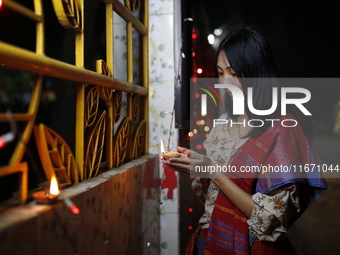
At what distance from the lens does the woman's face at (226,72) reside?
4.74ft

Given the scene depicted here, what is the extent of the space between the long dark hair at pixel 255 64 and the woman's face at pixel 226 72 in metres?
0.02

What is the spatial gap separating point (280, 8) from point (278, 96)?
2.56 meters

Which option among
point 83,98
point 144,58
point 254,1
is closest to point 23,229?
point 83,98

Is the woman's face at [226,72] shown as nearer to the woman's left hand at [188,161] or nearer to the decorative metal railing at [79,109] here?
the woman's left hand at [188,161]

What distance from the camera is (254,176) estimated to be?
4.54 feet

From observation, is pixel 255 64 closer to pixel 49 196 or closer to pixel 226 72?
pixel 226 72

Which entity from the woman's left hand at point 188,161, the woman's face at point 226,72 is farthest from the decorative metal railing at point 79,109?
the woman's face at point 226,72

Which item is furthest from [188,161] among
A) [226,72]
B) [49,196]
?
[49,196]

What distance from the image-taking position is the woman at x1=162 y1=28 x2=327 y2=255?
4.24ft

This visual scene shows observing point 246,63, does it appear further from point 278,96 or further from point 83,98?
point 83,98

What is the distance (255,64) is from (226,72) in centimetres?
13

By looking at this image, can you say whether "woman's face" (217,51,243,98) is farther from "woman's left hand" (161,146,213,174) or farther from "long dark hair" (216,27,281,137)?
"woman's left hand" (161,146,213,174)

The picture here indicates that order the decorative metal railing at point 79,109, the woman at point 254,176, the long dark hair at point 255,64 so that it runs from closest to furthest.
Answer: the decorative metal railing at point 79,109, the woman at point 254,176, the long dark hair at point 255,64

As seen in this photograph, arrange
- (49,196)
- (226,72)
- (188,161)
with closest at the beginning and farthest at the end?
(49,196), (188,161), (226,72)
